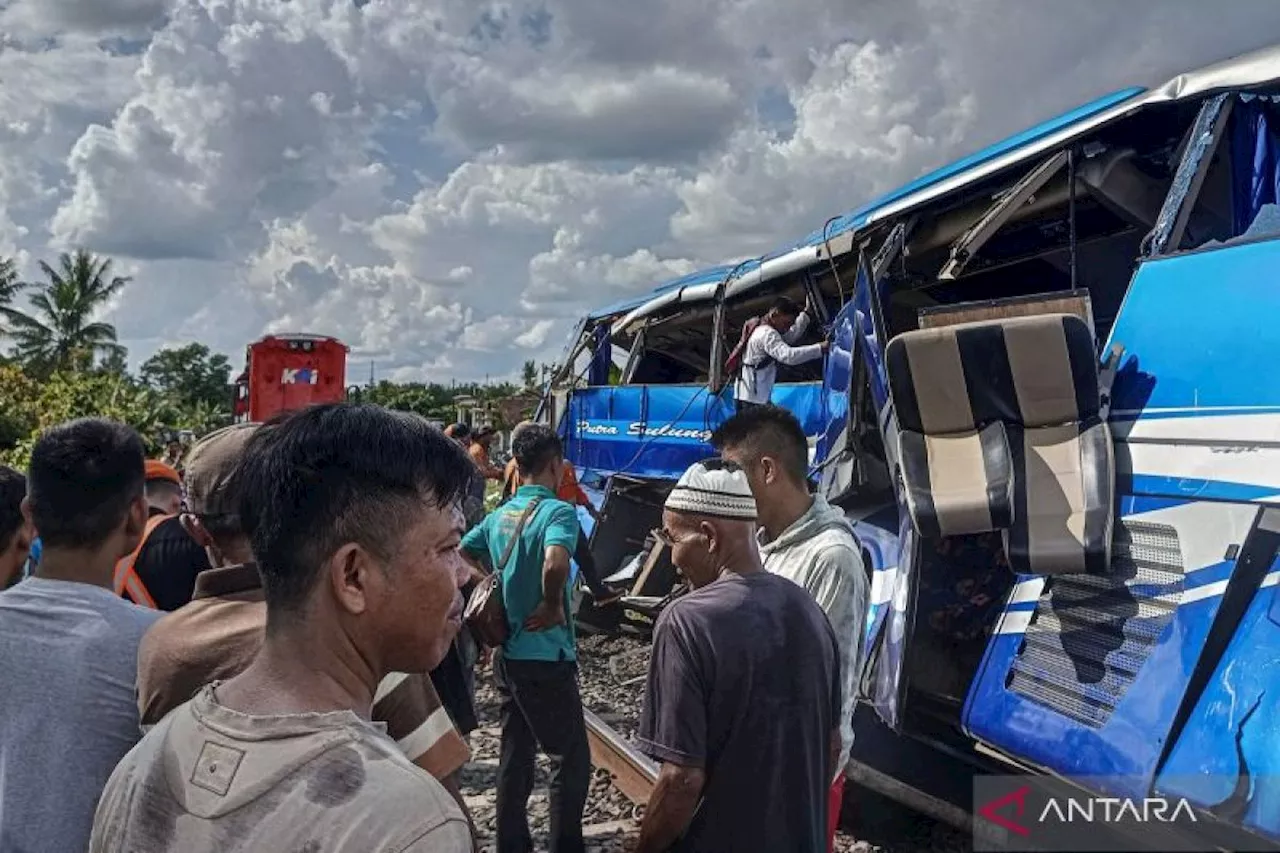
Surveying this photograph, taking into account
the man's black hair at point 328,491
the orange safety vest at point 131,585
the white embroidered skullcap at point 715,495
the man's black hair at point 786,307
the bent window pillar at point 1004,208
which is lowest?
the orange safety vest at point 131,585

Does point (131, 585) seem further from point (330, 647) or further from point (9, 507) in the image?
point (330, 647)

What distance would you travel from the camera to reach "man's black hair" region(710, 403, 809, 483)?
308cm

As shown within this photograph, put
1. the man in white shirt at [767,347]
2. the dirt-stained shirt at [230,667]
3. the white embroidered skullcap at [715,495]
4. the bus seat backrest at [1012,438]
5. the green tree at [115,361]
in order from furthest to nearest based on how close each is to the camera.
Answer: the green tree at [115,361] < the man in white shirt at [767,347] < the bus seat backrest at [1012,438] < the white embroidered skullcap at [715,495] < the dirt-stained shirt at [230,667]

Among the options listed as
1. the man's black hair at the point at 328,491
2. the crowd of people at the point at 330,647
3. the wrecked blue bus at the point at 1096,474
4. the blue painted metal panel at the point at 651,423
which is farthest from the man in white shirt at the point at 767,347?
the man's black hair at the point at 328,491

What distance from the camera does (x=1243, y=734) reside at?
93.9 inches

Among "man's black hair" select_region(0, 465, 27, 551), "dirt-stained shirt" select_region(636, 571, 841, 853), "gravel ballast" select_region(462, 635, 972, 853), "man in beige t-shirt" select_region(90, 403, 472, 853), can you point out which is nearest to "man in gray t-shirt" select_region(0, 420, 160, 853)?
"man's black hair" select_region(0, 465, 27, 551)

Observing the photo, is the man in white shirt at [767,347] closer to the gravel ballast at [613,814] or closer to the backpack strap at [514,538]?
the gravel ballast at [613,814]

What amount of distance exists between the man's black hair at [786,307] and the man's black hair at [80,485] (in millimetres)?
4690

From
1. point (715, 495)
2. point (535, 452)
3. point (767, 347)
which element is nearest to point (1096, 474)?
point (715, 495)

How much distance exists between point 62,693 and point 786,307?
5.15 m

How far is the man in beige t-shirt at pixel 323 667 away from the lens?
3.39ft

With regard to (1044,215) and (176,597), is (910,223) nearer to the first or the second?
(1044,215)

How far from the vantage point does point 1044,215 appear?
14.6 feet

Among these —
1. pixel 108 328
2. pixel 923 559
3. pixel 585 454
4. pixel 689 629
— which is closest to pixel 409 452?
pixel 689 629
